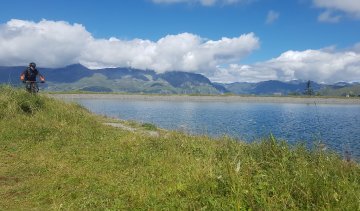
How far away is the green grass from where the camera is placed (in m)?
8.30

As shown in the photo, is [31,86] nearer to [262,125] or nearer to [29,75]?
[29,75]

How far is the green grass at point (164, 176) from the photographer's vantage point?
8.30 m

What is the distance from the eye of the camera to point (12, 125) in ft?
66.1

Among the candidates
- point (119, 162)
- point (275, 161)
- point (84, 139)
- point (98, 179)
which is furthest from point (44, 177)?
point (275, 161)

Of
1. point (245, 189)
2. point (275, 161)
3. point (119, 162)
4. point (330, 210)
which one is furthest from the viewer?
point (119, 162)

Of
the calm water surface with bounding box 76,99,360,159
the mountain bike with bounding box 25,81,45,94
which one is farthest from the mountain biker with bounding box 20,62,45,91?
the calm water surface with bounding box 76,99,360,159

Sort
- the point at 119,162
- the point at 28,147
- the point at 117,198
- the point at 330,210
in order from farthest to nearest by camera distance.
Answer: the point at 28,147
the point at 119,162
the point at 117,198
the point at 330,210

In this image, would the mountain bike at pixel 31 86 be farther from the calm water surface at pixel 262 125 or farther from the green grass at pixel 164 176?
the calm water surface at pixel 262 125

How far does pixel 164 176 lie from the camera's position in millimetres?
11453

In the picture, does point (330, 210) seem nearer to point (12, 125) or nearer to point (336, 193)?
point (336, 193)

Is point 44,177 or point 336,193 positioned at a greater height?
point 336,193

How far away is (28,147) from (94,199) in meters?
7.96

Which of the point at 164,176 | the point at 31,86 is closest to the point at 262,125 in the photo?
the point at 31,86

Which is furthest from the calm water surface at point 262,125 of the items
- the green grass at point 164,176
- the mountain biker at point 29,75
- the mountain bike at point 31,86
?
the mountain biker at point 29,75
